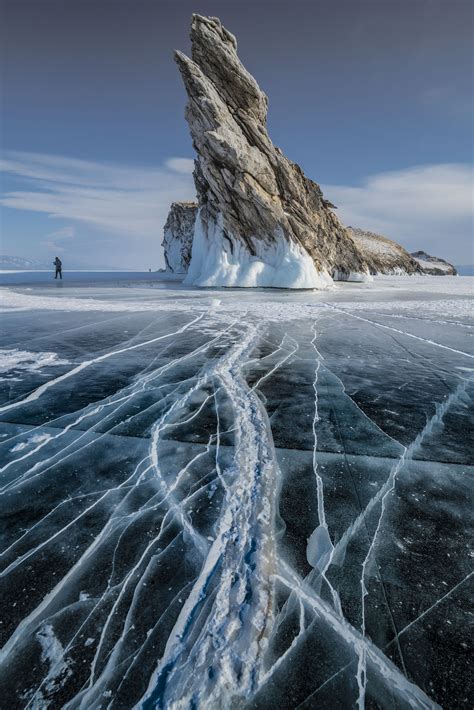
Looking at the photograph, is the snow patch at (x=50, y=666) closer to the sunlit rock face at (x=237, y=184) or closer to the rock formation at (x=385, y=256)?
the sunlit rock face at (x=237, y=184)

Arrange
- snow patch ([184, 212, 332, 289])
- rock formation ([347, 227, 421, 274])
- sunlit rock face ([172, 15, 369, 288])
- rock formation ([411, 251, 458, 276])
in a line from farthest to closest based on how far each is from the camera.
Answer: rock formation ([411, 251, 458, 276]) < rock formation ([347, 227, 421, 274]) < snow patch ([184, 212, 332, 289]) < sunlit rock face ([172, 15, 369, 288])

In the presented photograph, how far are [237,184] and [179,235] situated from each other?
3664 centimetres

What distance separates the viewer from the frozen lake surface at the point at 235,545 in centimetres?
131

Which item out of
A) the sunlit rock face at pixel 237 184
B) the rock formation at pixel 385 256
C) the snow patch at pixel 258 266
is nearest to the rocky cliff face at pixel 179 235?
the sunlit rock face at pixel 237 184

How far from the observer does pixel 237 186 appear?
23.8 meters

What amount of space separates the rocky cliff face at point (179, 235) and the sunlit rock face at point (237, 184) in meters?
Answer: 27.2

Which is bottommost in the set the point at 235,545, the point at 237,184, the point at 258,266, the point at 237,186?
the point at 235,545

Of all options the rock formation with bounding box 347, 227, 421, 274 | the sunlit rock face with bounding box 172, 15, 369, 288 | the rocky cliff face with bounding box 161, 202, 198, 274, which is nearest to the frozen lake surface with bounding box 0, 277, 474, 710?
the sunlit rock face with bounding box 172, 15, 369, 288

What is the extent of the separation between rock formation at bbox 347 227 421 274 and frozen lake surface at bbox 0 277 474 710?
72985 millimetres

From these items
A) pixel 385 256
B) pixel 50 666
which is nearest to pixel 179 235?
pixel 385 256

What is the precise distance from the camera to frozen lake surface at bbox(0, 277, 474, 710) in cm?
131

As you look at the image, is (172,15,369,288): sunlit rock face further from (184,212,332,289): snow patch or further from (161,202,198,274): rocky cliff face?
(161,202,198,274): rocky cliff face

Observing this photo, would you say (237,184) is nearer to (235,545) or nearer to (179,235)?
(235,545)

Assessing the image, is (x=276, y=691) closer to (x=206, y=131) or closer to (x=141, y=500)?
(x=141, y=500)
